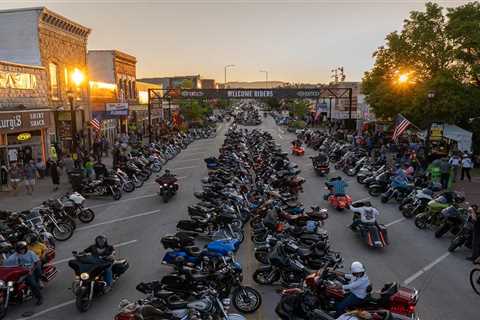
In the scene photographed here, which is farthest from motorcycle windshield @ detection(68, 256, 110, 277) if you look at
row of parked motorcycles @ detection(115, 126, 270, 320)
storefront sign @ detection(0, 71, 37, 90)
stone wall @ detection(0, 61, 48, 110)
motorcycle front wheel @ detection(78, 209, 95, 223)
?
storefront sign @ detection(0, 71, 37, 90)

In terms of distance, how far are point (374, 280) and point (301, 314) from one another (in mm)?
3238

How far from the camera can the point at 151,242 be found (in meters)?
12.9

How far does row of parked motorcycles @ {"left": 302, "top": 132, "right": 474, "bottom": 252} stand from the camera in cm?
1273

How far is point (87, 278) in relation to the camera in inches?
342

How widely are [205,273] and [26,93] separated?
802 inches

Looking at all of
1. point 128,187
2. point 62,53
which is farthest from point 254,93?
point 128,187

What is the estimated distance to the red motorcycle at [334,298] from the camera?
7434 mm

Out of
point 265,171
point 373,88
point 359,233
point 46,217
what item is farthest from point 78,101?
point 359,233

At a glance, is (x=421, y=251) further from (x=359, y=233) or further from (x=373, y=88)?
(x=373, y=88)

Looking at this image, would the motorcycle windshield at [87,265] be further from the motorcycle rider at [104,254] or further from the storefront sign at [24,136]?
the storefront sign at [24,136]

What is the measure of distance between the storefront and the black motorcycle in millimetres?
14701

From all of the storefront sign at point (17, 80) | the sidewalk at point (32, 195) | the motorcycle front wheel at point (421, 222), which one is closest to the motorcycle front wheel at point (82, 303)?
the sidewalk at point (32, 195)

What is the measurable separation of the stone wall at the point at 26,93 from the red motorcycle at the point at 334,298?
1984 centimetres

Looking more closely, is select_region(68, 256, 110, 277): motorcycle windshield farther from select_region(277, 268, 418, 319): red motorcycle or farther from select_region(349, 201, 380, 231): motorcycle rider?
select_region(349, 201, 380, 231): motorcycle rider
